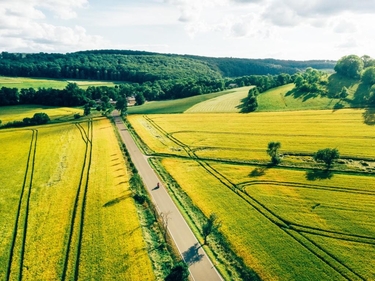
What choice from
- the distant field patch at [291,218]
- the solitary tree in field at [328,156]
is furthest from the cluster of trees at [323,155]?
the distant field patch at [291,218]

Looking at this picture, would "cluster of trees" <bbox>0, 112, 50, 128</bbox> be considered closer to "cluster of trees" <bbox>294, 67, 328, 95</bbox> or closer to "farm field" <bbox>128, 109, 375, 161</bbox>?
"farm field" <bbox>128, 109, 375, 161</bbox>

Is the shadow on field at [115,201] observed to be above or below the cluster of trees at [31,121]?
below

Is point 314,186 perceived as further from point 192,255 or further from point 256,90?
point 256,90

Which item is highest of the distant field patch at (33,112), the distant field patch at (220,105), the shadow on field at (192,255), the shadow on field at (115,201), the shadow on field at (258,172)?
the distant field patch at (33,112)

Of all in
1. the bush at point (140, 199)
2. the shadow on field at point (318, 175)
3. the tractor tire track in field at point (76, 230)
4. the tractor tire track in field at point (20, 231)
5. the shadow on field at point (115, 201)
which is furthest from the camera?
the shadow on field at point (318, 175)

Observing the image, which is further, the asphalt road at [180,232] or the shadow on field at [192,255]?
the shadow on field at [192,255]

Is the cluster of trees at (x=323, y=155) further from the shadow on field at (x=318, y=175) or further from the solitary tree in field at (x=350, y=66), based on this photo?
the solitary tree in field at (x=350, y=66)
